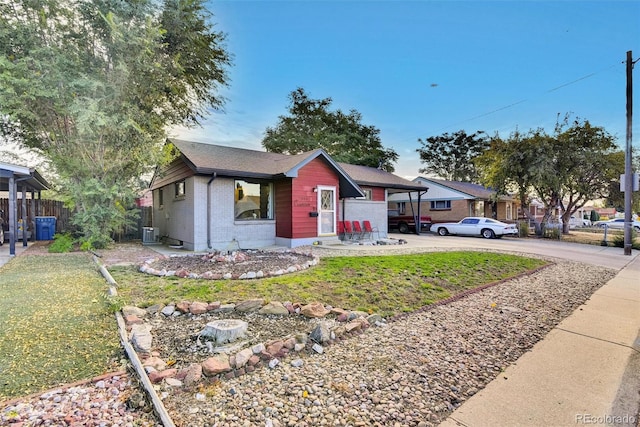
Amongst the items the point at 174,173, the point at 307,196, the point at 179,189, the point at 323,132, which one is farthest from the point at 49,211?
the point at 323,132

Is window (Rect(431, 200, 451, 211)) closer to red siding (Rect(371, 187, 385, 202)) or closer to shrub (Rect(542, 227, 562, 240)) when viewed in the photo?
shrub (Rect(542, 227, 562, 240))

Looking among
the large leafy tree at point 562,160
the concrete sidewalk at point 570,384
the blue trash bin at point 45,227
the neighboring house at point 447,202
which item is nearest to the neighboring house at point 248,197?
the blue trash bin at point 45,227

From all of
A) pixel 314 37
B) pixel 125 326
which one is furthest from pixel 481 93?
pixel 125 326

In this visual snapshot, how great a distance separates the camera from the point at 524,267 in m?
8.21

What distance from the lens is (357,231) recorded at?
1442 cm

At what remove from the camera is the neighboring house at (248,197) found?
10570 mm

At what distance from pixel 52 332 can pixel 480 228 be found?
19.5 metres

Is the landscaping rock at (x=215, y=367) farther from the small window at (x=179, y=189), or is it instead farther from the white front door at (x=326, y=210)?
the small window at (x=179, y=189)

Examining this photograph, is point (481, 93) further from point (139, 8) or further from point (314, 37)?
point (139, 8)

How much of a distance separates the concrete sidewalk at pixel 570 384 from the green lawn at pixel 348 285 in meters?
1.75

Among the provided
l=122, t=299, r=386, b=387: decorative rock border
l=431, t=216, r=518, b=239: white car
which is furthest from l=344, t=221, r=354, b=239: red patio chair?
l=122, t=299, r=386, b=387: decorative rock border

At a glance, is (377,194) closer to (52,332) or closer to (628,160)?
(628,160)

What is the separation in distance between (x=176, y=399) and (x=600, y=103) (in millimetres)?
21403

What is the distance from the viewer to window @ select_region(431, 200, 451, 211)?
23769 mm
